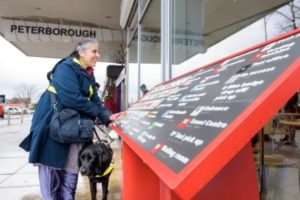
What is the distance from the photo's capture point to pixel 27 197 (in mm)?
4602

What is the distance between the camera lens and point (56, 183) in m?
3.23

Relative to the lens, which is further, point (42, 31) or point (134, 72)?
point (42, 31)

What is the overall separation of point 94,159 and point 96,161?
7 centimetres

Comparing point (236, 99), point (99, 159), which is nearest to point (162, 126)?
point (236, 99)

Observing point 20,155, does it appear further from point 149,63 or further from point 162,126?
point 162,126

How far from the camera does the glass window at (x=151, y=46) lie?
18.5ft

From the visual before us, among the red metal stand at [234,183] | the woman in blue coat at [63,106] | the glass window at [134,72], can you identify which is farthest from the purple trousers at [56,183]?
the glass window at [134,72]

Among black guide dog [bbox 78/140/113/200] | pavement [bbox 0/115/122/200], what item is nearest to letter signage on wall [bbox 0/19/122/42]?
pavement [bbox 0/115/122/200]

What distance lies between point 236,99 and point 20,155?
27.1 feet

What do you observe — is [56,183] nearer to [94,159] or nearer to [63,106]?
[94,159]

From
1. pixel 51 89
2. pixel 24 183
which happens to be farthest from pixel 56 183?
pixel 24 183

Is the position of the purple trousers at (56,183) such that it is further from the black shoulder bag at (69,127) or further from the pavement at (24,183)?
the pavement at (24,183)

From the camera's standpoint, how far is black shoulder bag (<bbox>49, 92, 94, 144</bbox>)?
293 cm

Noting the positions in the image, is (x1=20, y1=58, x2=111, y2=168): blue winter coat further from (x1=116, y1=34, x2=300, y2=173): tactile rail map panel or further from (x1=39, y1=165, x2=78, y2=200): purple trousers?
(x1=116, y1=34, x2=300, y2=173): tactile rail map panel
